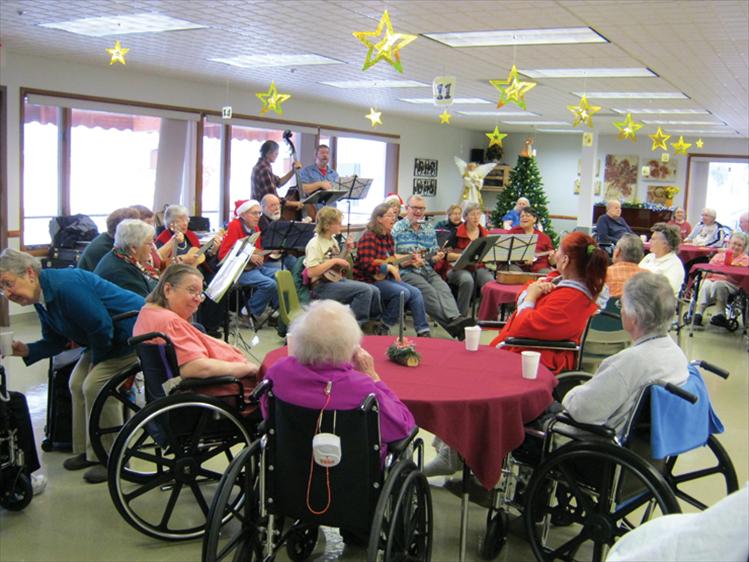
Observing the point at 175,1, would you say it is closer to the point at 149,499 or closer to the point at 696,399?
the point at 149,499

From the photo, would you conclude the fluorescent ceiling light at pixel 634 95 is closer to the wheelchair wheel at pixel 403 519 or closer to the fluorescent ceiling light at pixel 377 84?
the fluorescent ceiling light at pixel 377 84

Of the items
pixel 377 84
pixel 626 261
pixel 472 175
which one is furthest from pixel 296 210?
pixel 472 175

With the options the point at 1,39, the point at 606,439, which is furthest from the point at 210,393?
the point at 1,39

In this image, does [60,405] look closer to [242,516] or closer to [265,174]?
[242,516]

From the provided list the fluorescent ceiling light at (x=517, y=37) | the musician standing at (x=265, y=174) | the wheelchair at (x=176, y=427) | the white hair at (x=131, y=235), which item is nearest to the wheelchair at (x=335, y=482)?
the wheelchair at (x=176, y=427)

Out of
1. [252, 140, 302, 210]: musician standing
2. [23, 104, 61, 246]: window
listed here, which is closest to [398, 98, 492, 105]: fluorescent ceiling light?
[252, 140, 302, 210]: musician standing

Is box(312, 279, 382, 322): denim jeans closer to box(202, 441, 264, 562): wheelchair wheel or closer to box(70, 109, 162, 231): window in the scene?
box(202, 441, 264, 562): wheelchair wheel

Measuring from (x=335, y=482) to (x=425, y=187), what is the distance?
13.6 metres

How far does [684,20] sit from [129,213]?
12.7ft

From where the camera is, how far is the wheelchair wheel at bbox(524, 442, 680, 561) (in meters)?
2.48

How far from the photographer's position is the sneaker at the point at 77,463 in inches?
146

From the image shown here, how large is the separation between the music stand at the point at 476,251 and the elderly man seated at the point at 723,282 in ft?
9.16

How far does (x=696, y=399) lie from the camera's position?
8.13 feet

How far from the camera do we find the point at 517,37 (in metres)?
5.96
